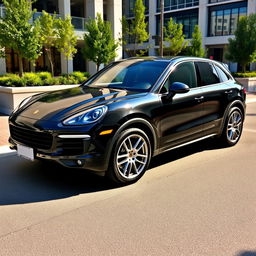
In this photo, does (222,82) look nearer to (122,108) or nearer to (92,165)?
(122,108)

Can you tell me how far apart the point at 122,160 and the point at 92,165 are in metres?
0.50

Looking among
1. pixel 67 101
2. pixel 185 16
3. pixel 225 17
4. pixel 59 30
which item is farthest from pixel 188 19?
pixel 67 101

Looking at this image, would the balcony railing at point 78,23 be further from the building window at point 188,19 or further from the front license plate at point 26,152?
the front license plate at point 26,152

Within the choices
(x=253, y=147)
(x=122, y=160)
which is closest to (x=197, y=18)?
(x=253, y=147)

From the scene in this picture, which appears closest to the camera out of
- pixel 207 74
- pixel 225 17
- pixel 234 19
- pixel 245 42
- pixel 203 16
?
pixel 207 74

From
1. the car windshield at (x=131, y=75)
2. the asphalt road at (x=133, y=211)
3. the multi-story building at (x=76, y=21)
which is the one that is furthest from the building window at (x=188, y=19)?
the asphalt road at (x=133, y=211)

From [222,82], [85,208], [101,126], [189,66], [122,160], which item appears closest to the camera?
[85,208]

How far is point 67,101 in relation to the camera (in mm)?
4578

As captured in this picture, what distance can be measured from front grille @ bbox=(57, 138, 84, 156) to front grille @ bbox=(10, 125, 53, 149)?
14 cm

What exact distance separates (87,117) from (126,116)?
544mm

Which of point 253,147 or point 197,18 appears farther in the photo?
point 197,18

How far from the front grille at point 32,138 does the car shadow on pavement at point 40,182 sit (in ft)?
0.91

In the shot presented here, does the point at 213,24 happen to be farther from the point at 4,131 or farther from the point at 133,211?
the point at 133,211

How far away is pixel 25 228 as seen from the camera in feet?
11.0
